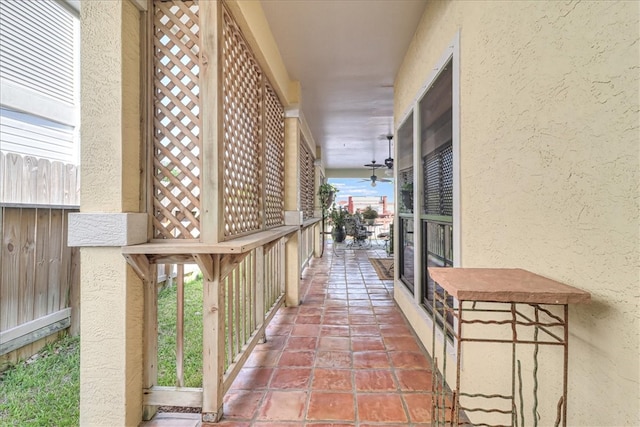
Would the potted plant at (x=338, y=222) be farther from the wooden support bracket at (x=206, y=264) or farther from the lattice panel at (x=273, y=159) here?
the wooden support bracket at (x=206, y=264)

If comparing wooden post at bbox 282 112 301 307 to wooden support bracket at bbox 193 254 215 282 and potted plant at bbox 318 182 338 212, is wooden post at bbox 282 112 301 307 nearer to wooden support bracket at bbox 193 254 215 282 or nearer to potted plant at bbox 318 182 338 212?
wooden support bracket at bbox 193 254 215 282

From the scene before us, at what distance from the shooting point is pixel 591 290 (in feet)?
2.73

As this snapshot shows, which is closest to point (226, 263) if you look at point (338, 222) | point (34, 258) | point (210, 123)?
point (210, 123)

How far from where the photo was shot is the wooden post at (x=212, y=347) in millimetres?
1588

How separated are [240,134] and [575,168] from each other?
184 cm

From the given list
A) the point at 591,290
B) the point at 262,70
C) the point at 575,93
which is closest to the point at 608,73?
the point at 575,93

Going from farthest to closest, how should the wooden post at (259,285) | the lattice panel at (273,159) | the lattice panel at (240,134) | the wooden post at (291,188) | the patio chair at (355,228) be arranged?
the patio chair at (355,228) < the wooden post at (291,188) < the lattice panel at (273,159) < the wooden post at (259,285) < the lattice panel at (240,134)

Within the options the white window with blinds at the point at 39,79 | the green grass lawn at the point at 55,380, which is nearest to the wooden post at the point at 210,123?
the green grass lawn at the point at 55,380

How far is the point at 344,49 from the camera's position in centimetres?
293

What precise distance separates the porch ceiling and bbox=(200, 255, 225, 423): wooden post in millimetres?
2046

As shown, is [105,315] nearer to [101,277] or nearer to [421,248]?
[101,277]

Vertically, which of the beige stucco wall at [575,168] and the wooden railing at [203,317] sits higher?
Answer: the beige stucco wall at [575,168]

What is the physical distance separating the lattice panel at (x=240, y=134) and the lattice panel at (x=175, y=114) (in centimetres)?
18

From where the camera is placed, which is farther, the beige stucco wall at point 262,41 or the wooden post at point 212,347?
the beige stucco wall at point 262,41
